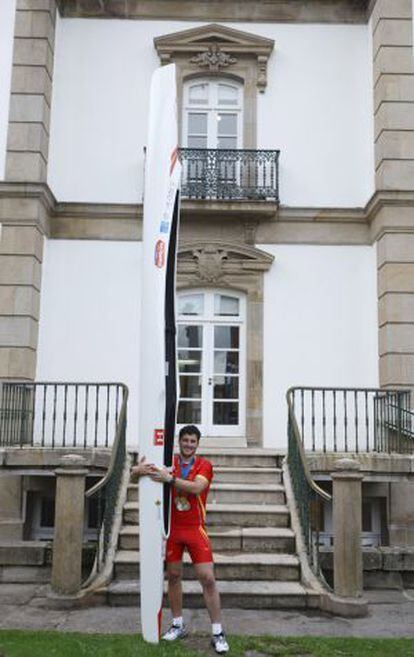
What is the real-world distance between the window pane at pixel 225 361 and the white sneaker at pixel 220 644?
667 centimetres

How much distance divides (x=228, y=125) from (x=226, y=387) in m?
4.59

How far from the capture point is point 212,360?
39.9ft

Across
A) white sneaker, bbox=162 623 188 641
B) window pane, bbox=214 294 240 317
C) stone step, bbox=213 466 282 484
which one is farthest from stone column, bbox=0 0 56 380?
A: white sneaker, bbox=162 623 188 641

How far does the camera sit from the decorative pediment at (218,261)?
12.1 metres

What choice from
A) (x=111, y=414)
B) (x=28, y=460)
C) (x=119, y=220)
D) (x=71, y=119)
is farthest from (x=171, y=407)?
(x=71, y=119)

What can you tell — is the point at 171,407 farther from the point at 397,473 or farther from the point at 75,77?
the point at 75,77

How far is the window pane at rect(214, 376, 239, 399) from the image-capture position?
12086 millimetres

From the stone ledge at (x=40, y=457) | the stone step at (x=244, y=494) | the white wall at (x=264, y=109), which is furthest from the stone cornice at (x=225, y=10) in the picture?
the stone step at (x=244, y=494)

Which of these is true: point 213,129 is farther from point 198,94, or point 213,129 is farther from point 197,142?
point 198,94

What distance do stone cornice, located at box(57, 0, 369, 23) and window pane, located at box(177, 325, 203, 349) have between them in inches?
215

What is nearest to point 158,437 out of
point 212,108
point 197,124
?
point 197,124

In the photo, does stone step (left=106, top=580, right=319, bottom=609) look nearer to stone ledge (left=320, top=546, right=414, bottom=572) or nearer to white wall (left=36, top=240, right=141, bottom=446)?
stone ledge (left=320, top=546, right=414, bottom=572)

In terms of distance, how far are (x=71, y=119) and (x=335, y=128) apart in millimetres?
4518

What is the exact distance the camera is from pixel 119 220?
12188mm
